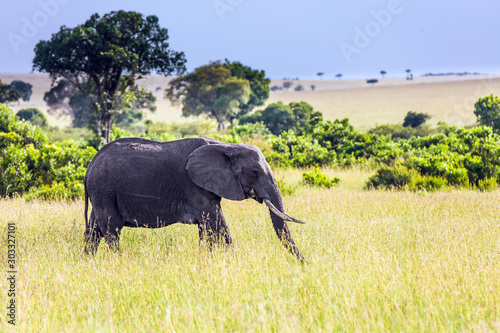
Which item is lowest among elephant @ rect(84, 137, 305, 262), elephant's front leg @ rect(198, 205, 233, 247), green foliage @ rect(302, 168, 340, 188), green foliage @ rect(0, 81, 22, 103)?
green foliage @ rect(302, 168, 340, 188)

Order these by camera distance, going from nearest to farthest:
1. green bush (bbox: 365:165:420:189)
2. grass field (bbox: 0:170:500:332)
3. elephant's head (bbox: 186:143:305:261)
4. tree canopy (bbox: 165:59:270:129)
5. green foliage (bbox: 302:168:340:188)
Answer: grass field (bbox: 0:170:500:332) → elephant's head (bbox: 186:143:305:261) → green bush (bbox: 365:165:420:189) → green foliage (bbox: 302:168:340:188) → tree canopy (bbox: 165:59:270:129)

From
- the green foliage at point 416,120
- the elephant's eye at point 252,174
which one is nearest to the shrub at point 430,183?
the elephant's eye at point 252,174

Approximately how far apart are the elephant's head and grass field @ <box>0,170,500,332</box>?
68cm

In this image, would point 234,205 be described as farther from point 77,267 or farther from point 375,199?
point 77,267

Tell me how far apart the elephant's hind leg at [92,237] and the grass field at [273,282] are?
0.15 metres

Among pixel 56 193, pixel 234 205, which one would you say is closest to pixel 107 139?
pixel 56 193

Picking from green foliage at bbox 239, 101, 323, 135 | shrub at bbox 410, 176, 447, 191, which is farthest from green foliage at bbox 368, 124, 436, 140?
shrub at bbox 410, 176, 447, 191

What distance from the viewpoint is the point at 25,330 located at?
4969mm

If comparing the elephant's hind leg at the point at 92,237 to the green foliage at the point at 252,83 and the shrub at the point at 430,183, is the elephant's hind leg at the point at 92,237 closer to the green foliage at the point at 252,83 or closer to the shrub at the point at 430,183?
the shrub at the point at 430,183

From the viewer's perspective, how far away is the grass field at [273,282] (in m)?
4.93

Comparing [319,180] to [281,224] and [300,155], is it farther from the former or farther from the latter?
[281,224]

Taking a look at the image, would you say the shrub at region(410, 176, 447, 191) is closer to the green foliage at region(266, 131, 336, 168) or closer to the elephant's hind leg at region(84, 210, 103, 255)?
the green foliage at region(266, 131, 336, 168)

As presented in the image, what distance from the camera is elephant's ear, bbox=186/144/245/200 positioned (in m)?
7.30

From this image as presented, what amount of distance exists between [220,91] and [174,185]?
57.4 m
